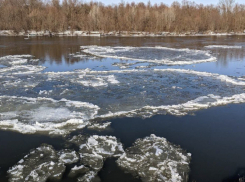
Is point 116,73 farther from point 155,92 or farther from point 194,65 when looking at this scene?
point 194,65

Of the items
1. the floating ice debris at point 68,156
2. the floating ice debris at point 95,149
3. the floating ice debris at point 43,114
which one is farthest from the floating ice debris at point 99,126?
the floating ice debris at point 68,156

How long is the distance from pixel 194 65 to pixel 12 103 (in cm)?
1108

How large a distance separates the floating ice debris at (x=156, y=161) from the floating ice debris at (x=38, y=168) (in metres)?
1.15

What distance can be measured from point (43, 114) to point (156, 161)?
364 centimetres

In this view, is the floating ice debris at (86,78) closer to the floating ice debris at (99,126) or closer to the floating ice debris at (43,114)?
the floating ice debris at (43,114)

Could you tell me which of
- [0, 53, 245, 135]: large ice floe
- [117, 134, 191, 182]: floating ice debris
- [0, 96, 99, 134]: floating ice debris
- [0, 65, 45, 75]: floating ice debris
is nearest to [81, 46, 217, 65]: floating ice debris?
[0, 53, 245, 135]: large ice floe

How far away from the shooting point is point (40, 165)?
426 cm

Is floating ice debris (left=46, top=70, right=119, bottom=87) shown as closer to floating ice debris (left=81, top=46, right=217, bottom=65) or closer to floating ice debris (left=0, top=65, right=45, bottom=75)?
floating ice debris (left=0, top=65, right=45, bottom=75)

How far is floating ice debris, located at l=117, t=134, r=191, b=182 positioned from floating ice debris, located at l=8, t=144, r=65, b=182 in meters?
1.15

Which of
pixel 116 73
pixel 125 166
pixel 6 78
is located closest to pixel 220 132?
pixel 125 166

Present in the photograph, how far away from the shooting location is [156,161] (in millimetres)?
4430

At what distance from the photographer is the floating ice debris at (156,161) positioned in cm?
400

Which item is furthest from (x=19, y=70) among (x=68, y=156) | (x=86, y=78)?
(x=68, y=156)

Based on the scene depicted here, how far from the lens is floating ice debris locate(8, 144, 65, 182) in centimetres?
394
